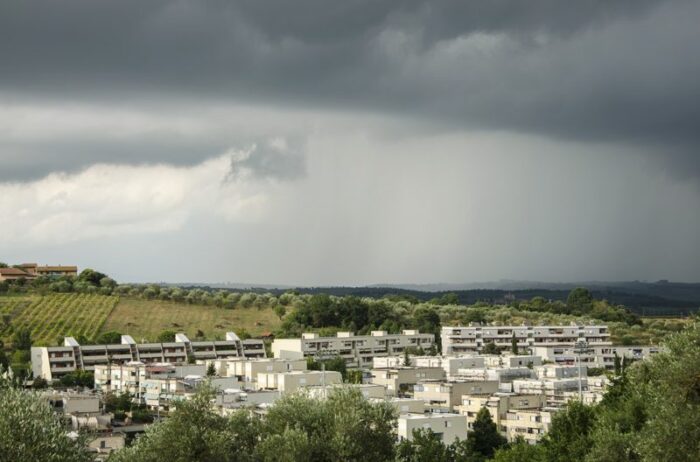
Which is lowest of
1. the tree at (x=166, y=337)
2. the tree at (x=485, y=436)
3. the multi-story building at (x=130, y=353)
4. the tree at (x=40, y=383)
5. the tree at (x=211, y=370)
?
the tree at (x=485, y=436)

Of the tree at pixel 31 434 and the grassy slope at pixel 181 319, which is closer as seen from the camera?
the tree at pixel 31 434

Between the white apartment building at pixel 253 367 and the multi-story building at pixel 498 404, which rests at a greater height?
the white apartment building at pixel 253 367

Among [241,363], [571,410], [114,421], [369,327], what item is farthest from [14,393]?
[369,327]

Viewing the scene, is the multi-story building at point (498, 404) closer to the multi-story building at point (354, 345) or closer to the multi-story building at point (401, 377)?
the multi-story building at point (401, 377)

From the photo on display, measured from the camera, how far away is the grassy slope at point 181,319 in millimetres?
107812

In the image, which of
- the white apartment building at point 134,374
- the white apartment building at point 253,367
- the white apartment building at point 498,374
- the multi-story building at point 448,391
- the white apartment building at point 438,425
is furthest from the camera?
the white apartment building at point 253,367

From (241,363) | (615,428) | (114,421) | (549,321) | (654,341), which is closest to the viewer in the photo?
(615,428)

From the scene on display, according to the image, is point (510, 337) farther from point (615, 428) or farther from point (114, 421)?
point (615, 428)

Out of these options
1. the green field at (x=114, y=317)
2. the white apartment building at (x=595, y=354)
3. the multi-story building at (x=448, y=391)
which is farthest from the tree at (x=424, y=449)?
the green field at (x=114, y=317)

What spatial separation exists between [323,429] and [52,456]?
1166 cm

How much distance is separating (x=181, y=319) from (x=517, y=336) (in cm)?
3689

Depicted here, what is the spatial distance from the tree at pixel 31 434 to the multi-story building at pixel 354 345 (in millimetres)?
66898

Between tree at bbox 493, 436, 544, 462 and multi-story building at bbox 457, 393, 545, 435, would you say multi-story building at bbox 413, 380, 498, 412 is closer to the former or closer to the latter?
multi-story building at bbox 457, 393, 545, 435

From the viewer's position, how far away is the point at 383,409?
3744 cm
